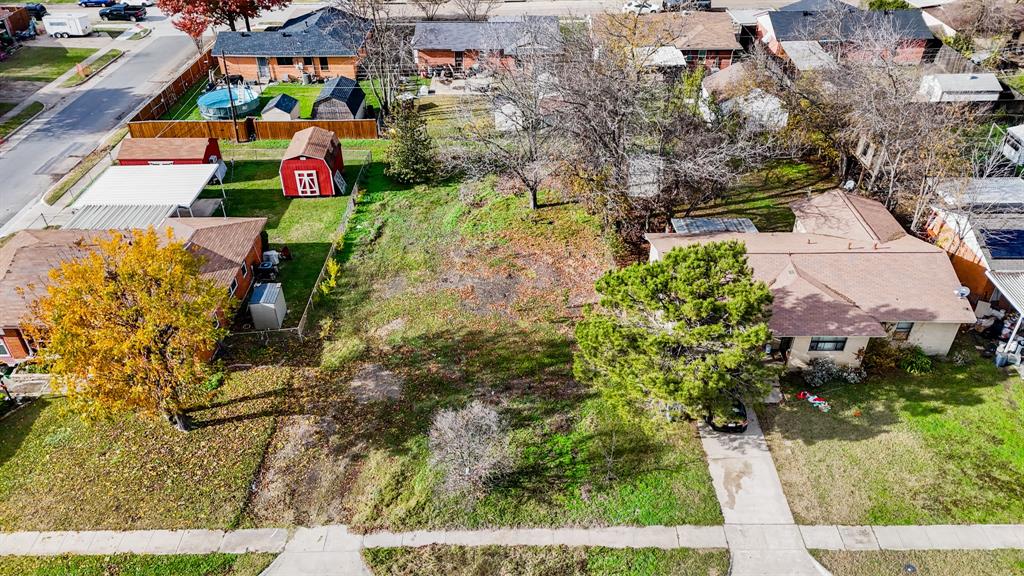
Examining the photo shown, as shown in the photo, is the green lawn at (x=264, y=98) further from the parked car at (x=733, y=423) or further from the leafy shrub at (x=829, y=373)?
the leafy shrub at (x=829, y=373)

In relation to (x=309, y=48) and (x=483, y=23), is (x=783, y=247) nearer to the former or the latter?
(x=483, y=23)

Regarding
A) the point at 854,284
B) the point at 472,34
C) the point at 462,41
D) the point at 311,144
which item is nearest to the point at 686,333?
the point at 854,284

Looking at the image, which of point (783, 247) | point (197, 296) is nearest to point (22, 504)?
point (197, 296)

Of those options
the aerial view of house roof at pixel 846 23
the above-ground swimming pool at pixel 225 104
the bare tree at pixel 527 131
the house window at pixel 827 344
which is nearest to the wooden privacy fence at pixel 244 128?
the above-ground swimming pool at pixel 225 104

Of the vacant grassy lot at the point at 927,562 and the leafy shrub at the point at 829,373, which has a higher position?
the leafy shrub at the point at 829,373

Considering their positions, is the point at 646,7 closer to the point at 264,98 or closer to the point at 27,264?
the point at 264,98

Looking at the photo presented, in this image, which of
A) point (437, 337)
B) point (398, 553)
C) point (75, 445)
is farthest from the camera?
point (437, 337)
